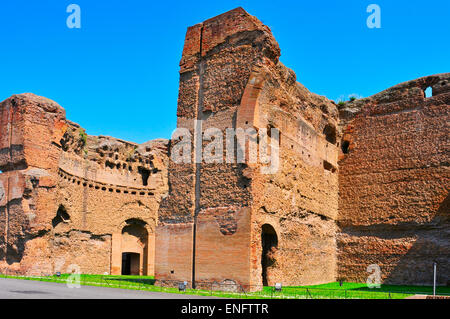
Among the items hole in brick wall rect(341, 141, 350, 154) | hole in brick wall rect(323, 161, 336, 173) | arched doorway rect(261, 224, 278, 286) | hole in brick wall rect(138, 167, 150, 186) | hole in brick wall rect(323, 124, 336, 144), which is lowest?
arched doorway rect(261, 224, 278, 286)

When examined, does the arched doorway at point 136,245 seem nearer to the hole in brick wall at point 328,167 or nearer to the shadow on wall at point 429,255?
the hole in brick wall at point 328,167

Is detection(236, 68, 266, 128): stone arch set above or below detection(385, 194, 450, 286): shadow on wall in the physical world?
above

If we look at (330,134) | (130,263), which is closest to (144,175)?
(130,263)

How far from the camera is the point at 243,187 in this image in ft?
45.7

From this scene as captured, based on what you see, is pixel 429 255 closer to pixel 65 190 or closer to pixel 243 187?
pixel 243 187

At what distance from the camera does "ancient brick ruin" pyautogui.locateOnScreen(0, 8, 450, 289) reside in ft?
47.3

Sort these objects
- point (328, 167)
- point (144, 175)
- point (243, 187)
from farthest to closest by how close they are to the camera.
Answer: point (144, 175) < point (328, 167) < point (243, 187)

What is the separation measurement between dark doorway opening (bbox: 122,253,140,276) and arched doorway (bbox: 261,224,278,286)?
37.8 ft

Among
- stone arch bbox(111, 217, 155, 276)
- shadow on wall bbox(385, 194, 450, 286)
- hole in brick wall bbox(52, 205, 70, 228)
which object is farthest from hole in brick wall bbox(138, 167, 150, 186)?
shadow on wall bbox(385, 194, 450, 286)

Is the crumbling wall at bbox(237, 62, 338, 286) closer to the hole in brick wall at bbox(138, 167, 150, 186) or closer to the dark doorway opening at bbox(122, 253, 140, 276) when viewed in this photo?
the hole in brick wall at bbox(138, 167, 150, 186)

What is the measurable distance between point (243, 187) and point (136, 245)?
12.6m
